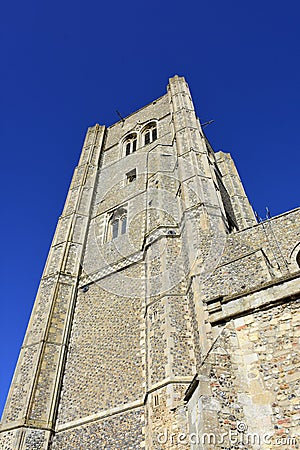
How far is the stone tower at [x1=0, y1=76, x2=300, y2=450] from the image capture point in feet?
15.9

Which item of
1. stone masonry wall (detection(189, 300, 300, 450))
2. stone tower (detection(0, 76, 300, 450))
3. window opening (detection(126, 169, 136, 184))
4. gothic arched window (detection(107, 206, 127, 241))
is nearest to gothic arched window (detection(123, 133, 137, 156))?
window opening (detection(126, 169, 136, 184))

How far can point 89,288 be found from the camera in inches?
506

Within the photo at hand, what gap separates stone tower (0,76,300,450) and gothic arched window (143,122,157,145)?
14.6 feet

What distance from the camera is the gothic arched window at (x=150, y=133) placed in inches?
846

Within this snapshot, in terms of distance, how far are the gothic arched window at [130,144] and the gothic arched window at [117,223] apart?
20.9ft

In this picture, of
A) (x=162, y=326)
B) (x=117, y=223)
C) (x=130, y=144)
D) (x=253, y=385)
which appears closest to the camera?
(x=253, y=385)

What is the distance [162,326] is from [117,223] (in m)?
7.67

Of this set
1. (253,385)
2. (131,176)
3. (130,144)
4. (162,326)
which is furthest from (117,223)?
(253,385)

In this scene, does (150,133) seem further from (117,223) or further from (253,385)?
(253,385)

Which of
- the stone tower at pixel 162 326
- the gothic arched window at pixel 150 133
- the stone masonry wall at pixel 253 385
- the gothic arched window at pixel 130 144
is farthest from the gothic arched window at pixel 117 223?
the stone masonry wall at pixel 253 385

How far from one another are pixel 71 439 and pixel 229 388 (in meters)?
5.67

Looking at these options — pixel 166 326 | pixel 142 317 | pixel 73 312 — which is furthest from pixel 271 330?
pixel 73 312

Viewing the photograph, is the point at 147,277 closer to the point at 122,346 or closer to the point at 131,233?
the point at 122,346

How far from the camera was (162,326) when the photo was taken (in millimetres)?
8781
